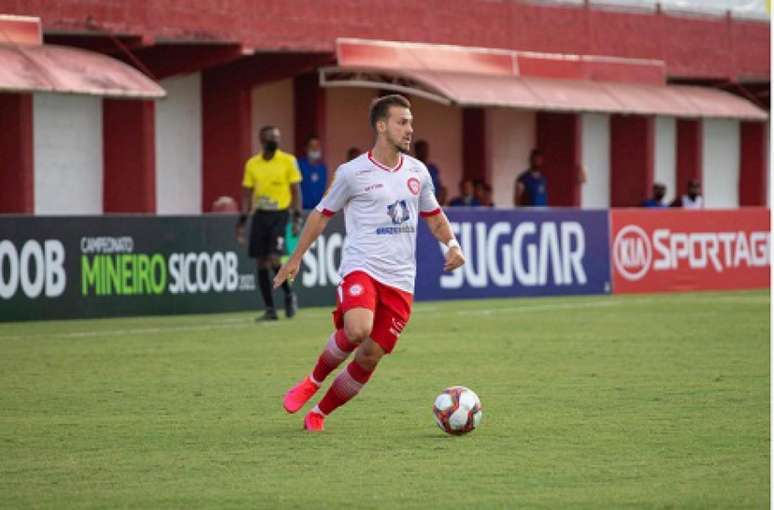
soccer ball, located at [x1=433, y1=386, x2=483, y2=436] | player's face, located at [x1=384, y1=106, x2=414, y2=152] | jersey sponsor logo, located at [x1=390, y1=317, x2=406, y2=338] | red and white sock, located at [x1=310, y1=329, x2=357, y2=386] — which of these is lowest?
soccer ball, located at [x1=433, y1=386, x2=483, y2=436]

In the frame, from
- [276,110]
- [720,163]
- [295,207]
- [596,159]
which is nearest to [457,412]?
[295,207]

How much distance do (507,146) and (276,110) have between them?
6.72 metres

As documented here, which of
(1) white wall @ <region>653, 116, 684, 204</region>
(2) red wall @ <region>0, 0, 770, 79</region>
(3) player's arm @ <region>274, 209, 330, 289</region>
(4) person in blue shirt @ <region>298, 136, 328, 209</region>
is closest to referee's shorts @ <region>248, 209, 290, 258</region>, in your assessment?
(2) red wall @ <region>0, 0, 770, 79</region>

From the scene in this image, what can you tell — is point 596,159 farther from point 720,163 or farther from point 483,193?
point 483,193

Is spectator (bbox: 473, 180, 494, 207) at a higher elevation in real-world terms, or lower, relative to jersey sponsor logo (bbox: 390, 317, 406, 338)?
higher

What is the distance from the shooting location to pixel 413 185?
11.5m

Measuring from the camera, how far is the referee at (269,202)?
71.3ft

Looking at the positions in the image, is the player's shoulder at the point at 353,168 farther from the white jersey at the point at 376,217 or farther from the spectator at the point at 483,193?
the spectator at the point at 483,193

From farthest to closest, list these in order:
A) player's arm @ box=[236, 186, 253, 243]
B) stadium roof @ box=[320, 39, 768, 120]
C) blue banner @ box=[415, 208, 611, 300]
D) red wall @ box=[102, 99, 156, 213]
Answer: stadium roof @ box=[320, 39, 768, 120] < red wall @ box=[102, 99, 156, 213] < blue banner @ box=[415, 208, 611, 300] < player's arm @ box=[236, 186, 253, 243]

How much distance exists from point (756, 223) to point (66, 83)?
12760 millimetres

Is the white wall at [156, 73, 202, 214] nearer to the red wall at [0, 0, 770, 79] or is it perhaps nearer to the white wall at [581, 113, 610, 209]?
the red wall at [0, 0, 770, 79]

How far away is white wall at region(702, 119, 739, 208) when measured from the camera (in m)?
43.3

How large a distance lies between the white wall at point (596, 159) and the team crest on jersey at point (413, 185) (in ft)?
91.7

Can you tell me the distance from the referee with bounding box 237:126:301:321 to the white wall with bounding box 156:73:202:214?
856 centimetres
